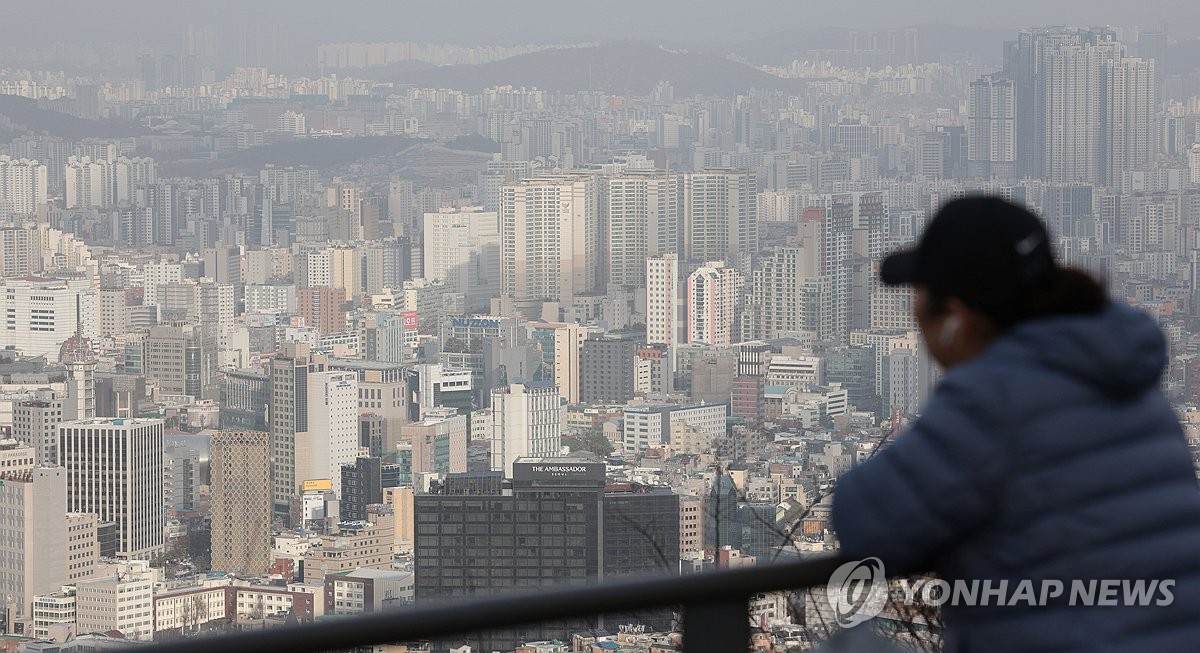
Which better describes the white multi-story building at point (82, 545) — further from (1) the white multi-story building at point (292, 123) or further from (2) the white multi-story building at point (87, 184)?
(1) the white multi-story building at point (292, 123)

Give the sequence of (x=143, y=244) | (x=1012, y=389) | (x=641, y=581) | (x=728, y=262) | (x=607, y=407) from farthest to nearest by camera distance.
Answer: (x=143, y=244)
(x=728, y=262)
(x=607, y=407)
(x=641, y=581)
(x=1012, y=389)

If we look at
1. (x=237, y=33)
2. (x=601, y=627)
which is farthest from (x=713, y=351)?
(x=601, y=627)

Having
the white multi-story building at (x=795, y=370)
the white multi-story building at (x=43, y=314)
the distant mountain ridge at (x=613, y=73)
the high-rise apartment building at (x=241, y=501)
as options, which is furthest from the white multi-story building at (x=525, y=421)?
the distant mountain ridge at (x=613, y=73)

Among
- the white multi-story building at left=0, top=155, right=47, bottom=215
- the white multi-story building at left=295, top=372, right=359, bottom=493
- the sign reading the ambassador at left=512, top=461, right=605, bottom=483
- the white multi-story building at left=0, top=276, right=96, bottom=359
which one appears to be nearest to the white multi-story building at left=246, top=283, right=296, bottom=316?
the white multi-story building at left=0, top=276, right=96, bottom=359

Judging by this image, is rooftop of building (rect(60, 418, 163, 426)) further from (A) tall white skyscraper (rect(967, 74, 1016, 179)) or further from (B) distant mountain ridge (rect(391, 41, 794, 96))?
(B) distant mountain ridge (rect(391, 41, 794, 96))

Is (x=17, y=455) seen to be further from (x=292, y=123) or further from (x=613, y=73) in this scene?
(x=613, y=73)

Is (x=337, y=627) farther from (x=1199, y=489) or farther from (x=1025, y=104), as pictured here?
(x=1025, y=104)
